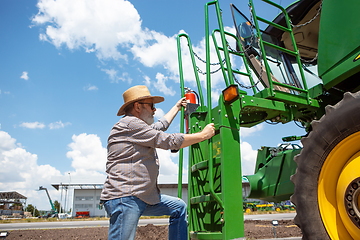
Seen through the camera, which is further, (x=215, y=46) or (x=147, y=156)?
(x=215, y=46)

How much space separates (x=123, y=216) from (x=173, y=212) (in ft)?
1.98

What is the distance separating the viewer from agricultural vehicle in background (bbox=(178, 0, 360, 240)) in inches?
86.9

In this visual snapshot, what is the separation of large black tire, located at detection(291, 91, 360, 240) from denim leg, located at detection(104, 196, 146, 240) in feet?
4.77

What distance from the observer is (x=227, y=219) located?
255cm

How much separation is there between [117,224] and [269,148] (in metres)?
2.95

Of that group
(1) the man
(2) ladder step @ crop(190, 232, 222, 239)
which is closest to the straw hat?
(1) the man

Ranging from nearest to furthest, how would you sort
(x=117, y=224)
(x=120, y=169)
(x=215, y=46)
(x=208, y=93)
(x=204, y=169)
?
1. (x=117, y=224)
2. (x=120, y=169)
3. (x=208, y=93)
4. (x=204, y=169)
5. (x=215, y=46)

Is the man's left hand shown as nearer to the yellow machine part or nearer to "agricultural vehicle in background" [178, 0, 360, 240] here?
"agricultural vehicle in background" [178, 0, 360, 240]

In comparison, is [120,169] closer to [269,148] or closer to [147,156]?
[147,156]

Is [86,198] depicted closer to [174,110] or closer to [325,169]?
[174,110]

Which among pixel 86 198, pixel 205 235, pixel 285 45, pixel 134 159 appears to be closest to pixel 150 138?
pixel 134 159

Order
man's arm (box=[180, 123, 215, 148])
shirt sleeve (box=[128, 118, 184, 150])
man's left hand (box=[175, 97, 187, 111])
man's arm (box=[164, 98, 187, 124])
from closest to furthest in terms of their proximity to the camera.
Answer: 1. shirt sleeve (box=[128, 118, 184, 150])
2. man's arm (box=[180, 123, 215, 148])
3. man's arm (box=[164, 98, 187, 124])
4. man's left hand (box=[175, 97, 187, 111])

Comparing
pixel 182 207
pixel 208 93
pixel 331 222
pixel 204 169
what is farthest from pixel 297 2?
pixel 182 207

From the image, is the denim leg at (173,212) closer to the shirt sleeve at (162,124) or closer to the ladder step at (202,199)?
the ladder step at (202,199)
